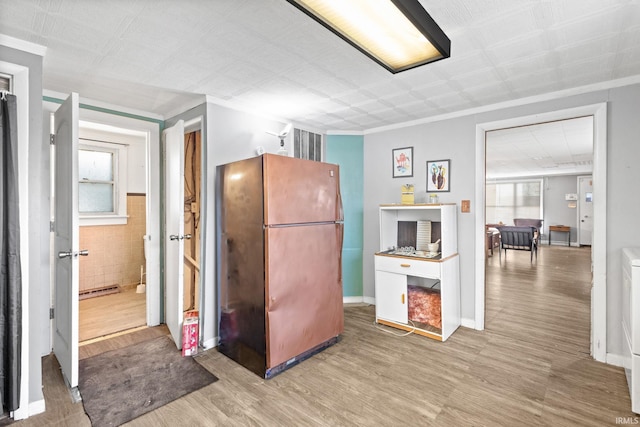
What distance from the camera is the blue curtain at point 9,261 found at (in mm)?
1775

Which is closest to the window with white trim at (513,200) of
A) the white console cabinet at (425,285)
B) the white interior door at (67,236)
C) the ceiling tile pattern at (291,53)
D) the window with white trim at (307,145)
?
the white console cabinet at (425,285)

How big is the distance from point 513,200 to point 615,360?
9807 millimetres

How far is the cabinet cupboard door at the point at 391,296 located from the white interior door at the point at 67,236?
8.89ft

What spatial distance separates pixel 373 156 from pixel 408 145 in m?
0.50

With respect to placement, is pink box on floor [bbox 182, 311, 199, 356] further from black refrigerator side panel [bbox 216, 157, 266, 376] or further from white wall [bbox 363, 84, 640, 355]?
white wall [bbox 363, 84, 640, 355]

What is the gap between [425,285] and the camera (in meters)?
3.64

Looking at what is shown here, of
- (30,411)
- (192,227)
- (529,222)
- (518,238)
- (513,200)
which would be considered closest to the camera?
(30,411)

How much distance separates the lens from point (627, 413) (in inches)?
76.1

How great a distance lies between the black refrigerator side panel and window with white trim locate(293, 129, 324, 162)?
1237mm

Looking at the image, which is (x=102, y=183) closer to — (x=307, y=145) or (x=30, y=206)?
(x=30, y=206)

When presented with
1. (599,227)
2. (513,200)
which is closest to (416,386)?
(599,227)

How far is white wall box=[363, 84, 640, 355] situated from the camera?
2.52 m

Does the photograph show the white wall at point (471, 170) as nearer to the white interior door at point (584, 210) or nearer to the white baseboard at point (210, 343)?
the white baseboard at point (210, 343)

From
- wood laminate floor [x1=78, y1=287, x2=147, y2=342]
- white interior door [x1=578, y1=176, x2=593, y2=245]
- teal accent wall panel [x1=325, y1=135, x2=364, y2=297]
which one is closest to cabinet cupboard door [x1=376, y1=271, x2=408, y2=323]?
teal accent wall panel [x1=325, y1=135, x2=364, y2=297]
